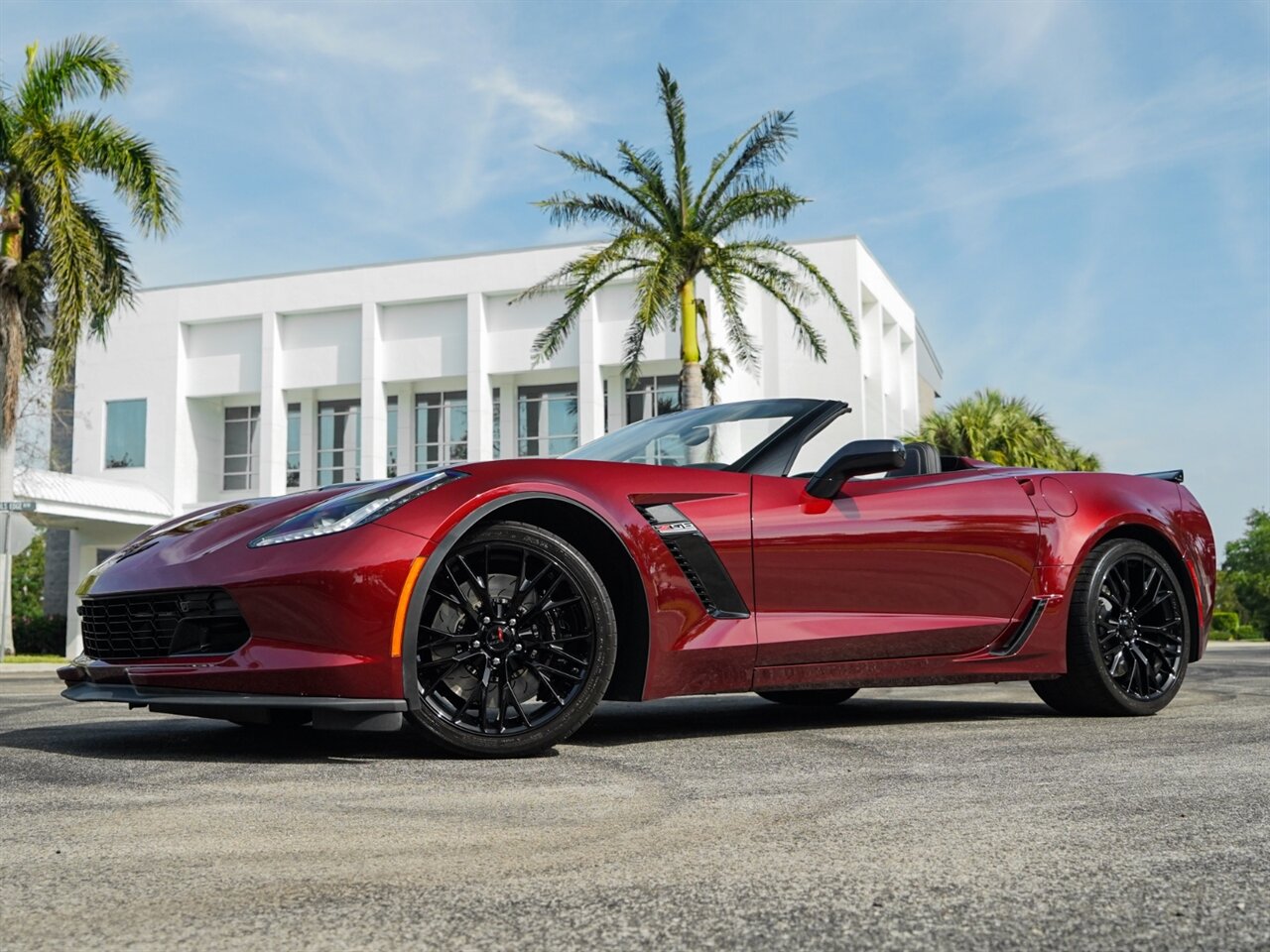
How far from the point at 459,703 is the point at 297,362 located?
41.1 metres

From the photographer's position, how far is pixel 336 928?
1965 mm

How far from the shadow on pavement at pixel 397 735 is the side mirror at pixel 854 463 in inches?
37.1

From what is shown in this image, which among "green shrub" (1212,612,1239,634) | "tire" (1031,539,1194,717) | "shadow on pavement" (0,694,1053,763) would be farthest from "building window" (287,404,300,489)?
"tire" (1031,539,1194,717)

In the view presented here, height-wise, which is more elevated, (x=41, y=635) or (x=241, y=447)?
(x=241, y=447)

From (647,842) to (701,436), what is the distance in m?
2.69

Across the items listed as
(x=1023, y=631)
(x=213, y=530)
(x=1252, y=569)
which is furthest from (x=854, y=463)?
(x=1252, y=569)

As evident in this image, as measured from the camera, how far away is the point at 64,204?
20719 millimetres

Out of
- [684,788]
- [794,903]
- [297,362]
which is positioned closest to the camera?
[794,903]

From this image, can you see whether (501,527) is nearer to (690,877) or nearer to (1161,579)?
(690,877)

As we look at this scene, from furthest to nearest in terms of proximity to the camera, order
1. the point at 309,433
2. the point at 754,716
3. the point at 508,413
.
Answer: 1. the point at 309,433
2. the point at 508,413
3. the point at 754,716

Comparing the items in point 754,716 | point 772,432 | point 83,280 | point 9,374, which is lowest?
point 754,716

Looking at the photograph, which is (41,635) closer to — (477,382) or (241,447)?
(241,447)

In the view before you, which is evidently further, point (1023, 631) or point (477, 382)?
point (477, 382)

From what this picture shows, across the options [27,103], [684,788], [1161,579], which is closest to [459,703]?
[684,788]
